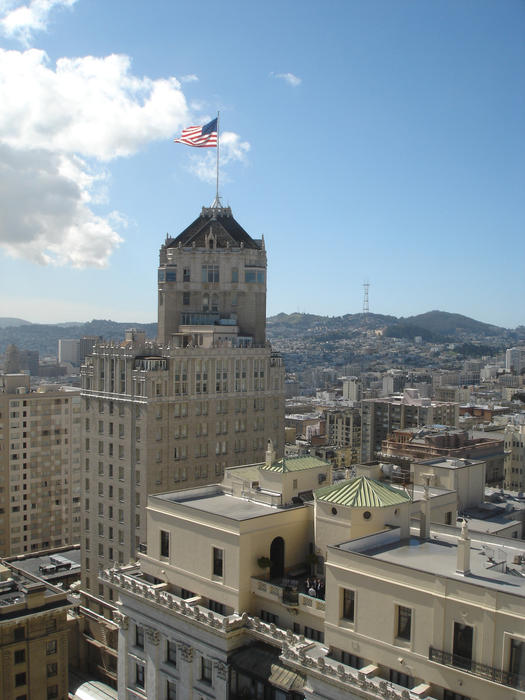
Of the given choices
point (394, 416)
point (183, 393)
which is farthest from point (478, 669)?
point (394, 416)

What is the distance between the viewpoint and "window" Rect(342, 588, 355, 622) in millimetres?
30891

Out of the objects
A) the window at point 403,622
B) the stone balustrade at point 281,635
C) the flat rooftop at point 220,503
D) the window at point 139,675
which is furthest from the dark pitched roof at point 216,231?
the window at point 403,622

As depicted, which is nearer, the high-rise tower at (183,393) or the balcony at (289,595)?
the balcony at (289,595)

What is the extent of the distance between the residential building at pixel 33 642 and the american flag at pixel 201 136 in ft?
154

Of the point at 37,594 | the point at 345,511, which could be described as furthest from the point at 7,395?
the point at 345,511

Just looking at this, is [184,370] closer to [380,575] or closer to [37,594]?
[37,594]

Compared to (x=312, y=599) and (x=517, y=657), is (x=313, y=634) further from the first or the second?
(x=517, y=657)

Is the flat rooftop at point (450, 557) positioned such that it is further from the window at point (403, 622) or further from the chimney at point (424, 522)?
the window at point (403, 622)

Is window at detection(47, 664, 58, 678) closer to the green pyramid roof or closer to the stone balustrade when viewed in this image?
the stone balustrade

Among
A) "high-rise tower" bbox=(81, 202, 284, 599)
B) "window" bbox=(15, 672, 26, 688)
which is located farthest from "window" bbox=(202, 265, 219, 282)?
"window" bbox=(15, 672, 26, 688)

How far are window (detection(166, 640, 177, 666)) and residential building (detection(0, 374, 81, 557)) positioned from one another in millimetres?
82337

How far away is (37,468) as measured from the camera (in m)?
118

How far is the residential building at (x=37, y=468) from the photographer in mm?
114062

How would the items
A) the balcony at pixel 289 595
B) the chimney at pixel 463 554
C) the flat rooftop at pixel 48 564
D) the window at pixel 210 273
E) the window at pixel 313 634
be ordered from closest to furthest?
the chimney at pixel 463 554
the balcony at pixel 289 595
the window at pixel 313 634
the window at pixel 210 273
the flat rooftop at pixel 48 564
